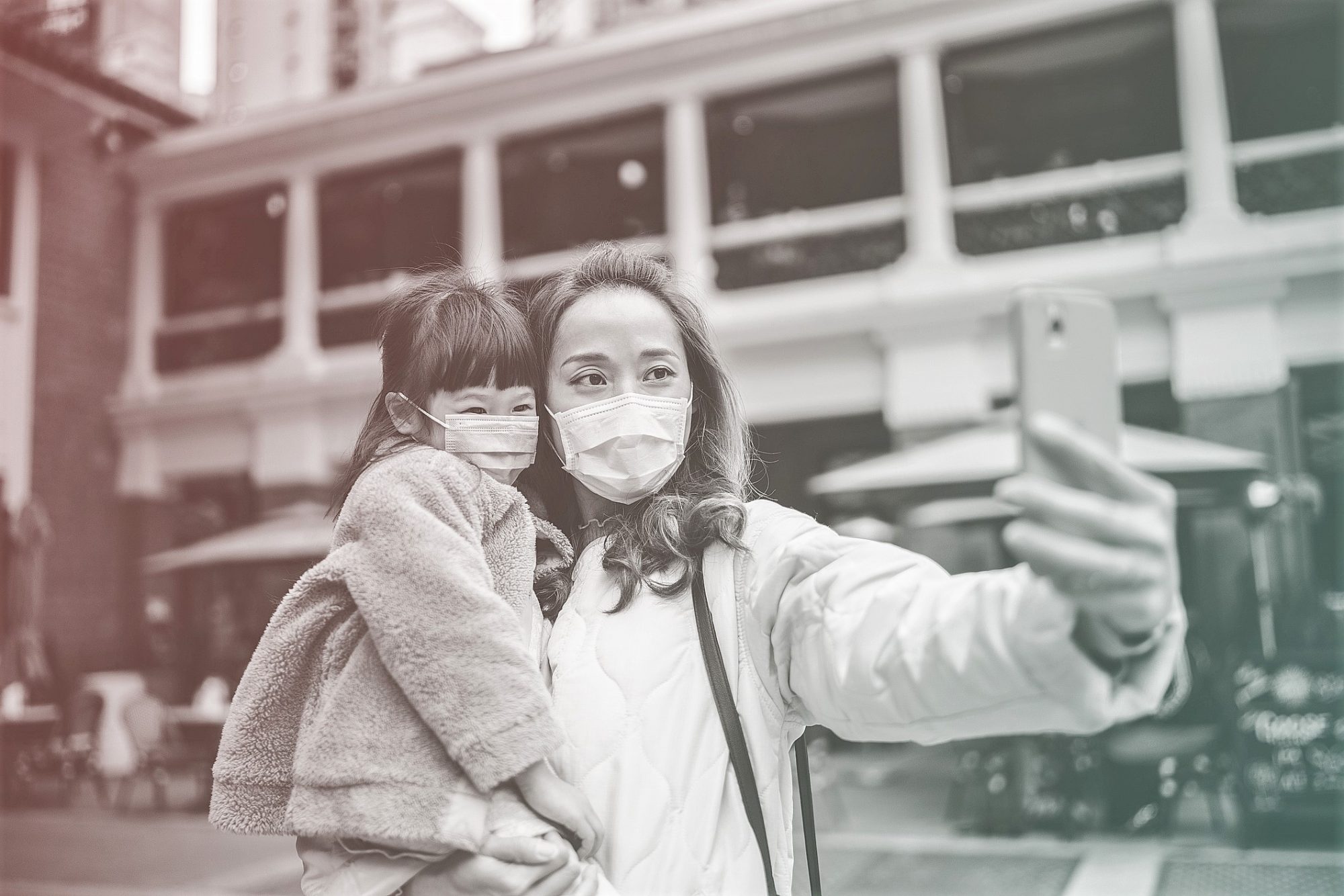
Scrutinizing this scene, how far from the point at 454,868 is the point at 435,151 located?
10015 mm

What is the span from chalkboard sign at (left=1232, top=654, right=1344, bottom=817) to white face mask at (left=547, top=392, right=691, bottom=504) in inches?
203

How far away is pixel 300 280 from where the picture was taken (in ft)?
33.7

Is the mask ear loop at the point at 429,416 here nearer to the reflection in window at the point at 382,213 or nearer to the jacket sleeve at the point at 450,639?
the jacket sleeve at the point at 450,639

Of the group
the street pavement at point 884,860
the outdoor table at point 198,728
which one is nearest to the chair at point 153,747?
the outdoor table at point 198,728

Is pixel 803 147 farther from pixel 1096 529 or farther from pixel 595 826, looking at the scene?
pixel 1096 529

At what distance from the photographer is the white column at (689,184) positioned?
9.41 meters

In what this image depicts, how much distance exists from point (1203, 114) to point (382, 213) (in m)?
7.22

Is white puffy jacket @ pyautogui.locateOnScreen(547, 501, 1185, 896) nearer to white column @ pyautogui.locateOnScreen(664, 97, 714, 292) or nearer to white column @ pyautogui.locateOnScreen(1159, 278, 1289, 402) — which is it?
white column @ pyautogui.locateOnScreen(1159, 278, 1289, 402)

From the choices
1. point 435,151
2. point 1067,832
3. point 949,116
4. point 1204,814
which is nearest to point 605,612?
point 1067,832

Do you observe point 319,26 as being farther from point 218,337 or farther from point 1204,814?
point 1204,814

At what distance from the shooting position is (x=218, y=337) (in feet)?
34.4

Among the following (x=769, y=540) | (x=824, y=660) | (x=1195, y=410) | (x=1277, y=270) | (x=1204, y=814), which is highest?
(x=1277, y=270)

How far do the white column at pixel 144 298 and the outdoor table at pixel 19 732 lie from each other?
3285 mm

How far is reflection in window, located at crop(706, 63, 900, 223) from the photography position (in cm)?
946
